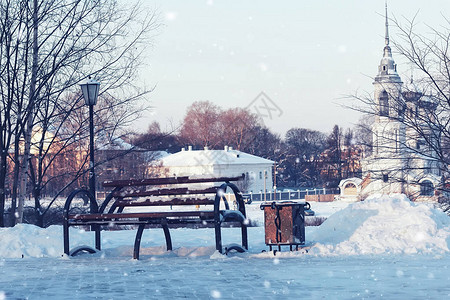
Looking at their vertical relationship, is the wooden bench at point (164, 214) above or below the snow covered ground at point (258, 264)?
above

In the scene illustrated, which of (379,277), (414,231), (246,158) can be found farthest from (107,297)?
(246,158)

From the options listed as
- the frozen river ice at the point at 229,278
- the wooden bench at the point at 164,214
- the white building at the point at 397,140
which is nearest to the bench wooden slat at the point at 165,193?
the wooden bench at the point at 164,214

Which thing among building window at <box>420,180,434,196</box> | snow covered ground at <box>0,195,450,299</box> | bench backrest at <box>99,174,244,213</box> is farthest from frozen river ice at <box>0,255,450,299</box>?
building window at <box>420,180,434,196</box>

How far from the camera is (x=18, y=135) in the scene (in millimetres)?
13977

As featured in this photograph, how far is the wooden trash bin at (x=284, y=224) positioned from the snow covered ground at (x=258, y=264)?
29 cm

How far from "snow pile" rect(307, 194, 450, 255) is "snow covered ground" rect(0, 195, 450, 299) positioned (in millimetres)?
15

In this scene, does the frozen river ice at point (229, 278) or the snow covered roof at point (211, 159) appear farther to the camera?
the snow covered roof at point (211, 159)

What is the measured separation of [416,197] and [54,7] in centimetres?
955

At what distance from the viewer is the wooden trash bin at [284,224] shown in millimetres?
10037

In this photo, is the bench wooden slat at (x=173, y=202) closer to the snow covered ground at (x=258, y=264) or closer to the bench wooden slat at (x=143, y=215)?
the bench wooden slat at (x=143, y=215)

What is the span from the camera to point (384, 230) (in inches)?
412

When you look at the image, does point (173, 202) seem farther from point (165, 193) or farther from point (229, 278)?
point (229, 278)

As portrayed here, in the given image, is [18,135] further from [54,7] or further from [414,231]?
[414,231]

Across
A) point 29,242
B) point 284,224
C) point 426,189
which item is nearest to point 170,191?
point 284,224
